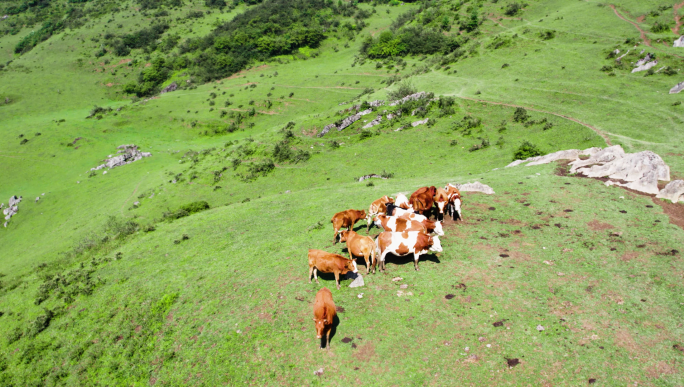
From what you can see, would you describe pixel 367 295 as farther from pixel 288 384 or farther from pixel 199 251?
pixel 199 251

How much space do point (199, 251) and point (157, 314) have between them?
548 cm

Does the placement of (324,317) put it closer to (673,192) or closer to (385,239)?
(385,239)

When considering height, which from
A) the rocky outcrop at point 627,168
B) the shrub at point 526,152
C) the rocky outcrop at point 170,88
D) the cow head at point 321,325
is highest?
the cow head at point 321,325

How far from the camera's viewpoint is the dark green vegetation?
9055 mm

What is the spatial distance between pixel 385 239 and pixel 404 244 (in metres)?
0.73

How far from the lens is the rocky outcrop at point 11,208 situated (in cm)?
4169

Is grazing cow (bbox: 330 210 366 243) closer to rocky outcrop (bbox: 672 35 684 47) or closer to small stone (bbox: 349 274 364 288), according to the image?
small stone (bbox: 349 274 364 288)

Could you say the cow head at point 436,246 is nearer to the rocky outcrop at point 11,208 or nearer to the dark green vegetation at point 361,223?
the dark green vegetation at point 361,223

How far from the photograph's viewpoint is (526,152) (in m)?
29.8

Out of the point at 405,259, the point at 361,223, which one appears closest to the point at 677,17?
the point at 361,223

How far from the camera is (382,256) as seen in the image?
11938 millimetres

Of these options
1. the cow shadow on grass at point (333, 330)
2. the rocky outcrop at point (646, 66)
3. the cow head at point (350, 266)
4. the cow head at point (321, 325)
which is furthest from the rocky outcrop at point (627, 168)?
the rocky outcrop at point (646, 66)

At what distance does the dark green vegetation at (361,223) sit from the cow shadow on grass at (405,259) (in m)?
0.15

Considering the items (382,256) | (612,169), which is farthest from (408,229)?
(612,169)
